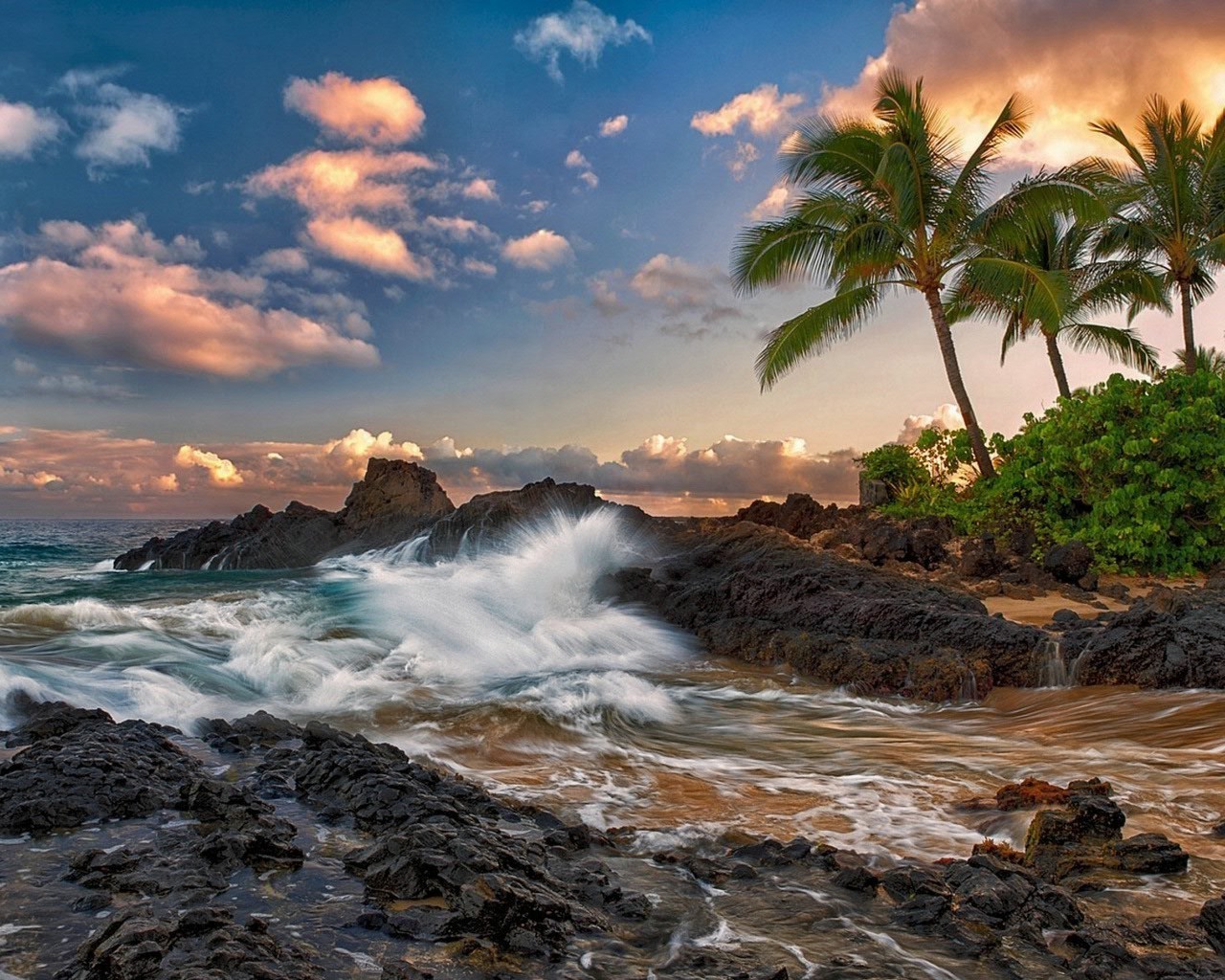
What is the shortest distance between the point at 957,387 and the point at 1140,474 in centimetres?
511

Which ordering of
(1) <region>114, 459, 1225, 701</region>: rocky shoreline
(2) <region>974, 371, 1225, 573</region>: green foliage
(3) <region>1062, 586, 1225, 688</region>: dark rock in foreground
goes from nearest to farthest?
(3) <region>1062, 586, 1225, 688</region>: dark rock in foreground, (1) <region>114, 459, 1225, 701</region>: rocky shoreline, (2) <region>974, 371, 1225, 573</region>: green foliage

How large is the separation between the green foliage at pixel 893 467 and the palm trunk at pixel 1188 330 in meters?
8.04

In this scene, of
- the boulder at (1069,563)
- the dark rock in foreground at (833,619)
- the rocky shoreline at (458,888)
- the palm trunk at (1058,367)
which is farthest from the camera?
the palm trunk at (1058,367)

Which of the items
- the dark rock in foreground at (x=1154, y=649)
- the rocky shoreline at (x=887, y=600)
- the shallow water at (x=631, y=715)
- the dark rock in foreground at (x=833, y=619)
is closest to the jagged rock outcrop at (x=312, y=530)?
the rocky shoreline at (x=887, y=600)

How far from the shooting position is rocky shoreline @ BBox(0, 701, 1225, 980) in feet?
Result: 8.53

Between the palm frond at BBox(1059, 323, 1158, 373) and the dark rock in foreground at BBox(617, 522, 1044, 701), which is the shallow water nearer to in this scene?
the dark rock in foreground at BBox(617, 522, 1044, 701)

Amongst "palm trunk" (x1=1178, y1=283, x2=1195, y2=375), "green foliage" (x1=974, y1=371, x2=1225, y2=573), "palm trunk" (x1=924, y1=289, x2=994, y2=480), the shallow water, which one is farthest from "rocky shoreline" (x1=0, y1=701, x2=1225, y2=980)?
"palm trunk" (x1=1178, y1=283, x2=1195, y2=375)

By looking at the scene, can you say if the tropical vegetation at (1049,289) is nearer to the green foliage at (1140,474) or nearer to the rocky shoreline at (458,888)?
the green foliage at (1140,474)

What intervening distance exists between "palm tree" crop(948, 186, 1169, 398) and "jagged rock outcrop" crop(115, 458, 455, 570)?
17367mm

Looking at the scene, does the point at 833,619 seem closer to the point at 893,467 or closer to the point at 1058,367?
the point at 893,467

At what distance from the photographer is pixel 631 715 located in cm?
738

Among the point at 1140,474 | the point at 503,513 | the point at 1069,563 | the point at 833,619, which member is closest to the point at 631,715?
the point at 833,619

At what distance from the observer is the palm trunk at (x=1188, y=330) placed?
21.6 m

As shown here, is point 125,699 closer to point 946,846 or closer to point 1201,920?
point 946,846
